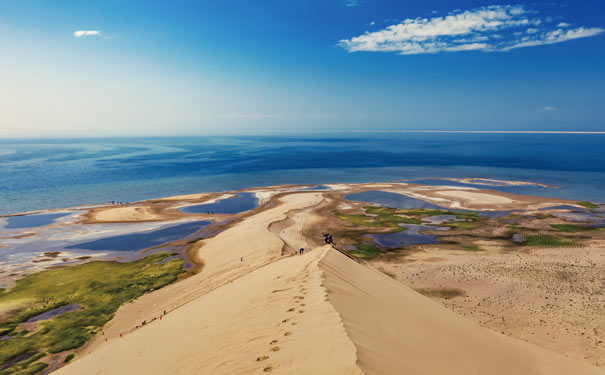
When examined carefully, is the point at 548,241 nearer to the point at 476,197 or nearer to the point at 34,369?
the point at 476,197

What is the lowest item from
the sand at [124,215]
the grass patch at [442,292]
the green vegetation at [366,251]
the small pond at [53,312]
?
the small pond at [53,312]

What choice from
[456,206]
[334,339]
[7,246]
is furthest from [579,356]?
[7,246]

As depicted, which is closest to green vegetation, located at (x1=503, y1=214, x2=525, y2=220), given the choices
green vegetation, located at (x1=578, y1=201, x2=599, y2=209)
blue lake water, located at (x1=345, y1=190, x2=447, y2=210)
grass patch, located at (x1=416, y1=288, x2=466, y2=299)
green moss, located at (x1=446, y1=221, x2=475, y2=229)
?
green moss, located at (x1=446, y1=221, x2=475, y2=229)

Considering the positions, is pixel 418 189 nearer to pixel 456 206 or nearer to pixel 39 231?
pixel 456 206

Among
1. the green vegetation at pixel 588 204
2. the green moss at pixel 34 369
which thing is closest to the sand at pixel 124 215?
the green moss at pixel 34 369

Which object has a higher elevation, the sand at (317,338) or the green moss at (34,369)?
the sand at (317,338)

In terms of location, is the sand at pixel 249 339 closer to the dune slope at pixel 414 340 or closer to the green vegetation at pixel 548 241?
the dune slope at pixel 414 340

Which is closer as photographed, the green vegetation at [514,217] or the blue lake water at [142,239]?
the blue lake water at [142,239]
